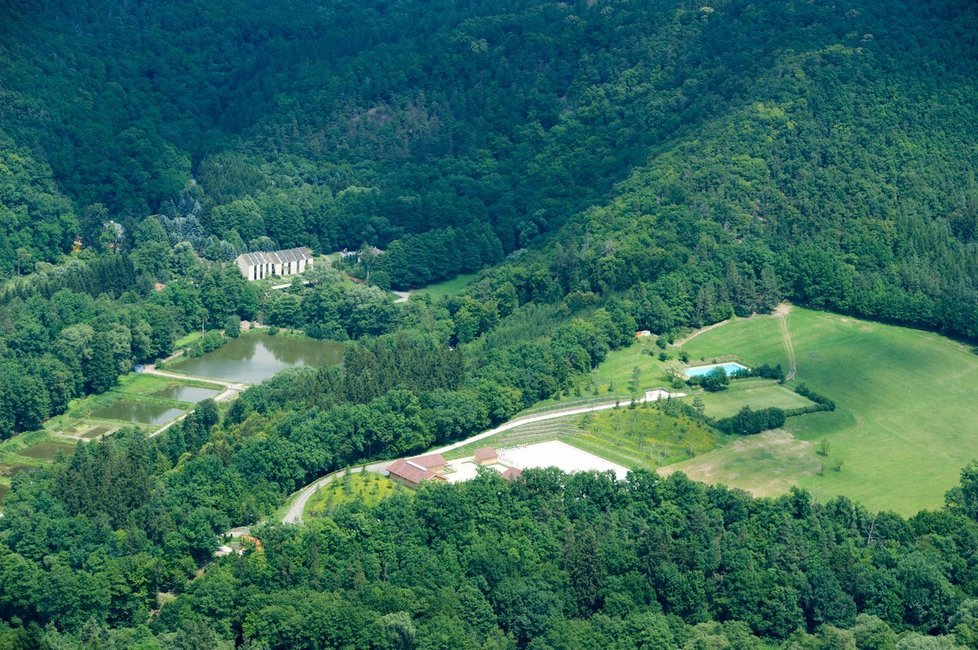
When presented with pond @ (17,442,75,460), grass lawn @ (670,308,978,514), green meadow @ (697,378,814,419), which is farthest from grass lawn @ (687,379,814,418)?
pond @ (17,442,75,460)

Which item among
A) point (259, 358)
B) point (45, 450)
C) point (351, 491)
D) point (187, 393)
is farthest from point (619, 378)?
point (45, 450)

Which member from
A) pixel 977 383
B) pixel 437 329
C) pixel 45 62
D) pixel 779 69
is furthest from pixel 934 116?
pixel 45 62

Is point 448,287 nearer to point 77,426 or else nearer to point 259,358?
point 259,358

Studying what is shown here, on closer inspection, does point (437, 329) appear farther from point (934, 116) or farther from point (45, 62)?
point (45, 62)

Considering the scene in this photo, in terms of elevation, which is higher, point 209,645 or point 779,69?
point 779,69

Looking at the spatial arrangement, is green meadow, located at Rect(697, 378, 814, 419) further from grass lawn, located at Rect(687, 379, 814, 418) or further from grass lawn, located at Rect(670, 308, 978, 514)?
grass lawn, located at Rect(670, 308, 978, 514)

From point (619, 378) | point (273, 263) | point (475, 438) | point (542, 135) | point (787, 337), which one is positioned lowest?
point (475, 438)
